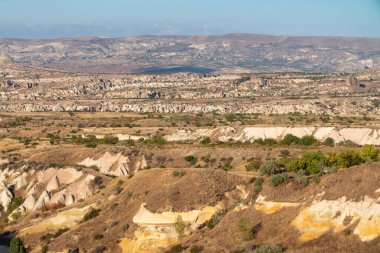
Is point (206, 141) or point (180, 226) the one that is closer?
point (180, 226)

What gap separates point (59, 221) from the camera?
157 feet

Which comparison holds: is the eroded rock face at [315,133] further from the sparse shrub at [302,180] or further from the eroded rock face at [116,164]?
the sparse shrub at [302,180]

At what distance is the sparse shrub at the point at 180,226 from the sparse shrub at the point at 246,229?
5.48m

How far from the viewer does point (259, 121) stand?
101438mm

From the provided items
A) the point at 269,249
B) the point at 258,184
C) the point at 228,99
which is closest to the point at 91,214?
the point at 258,184

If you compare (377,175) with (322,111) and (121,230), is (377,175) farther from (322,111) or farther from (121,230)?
(322,111)

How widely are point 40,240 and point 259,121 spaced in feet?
205

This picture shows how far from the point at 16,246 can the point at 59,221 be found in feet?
18.9

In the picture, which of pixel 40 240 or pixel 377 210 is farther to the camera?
pixel 40 240

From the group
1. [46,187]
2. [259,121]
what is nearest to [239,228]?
[46,187]

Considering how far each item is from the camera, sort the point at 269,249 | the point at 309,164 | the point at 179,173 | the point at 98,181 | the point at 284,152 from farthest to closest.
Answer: the point at 284,152 < the point at 98,181 < the point at 179,173 < the point at 309,164 < the point at 269,249

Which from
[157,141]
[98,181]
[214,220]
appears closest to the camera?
[214,220]

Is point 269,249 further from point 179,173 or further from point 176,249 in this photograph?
point 179,173

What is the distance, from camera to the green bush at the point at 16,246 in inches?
1668
